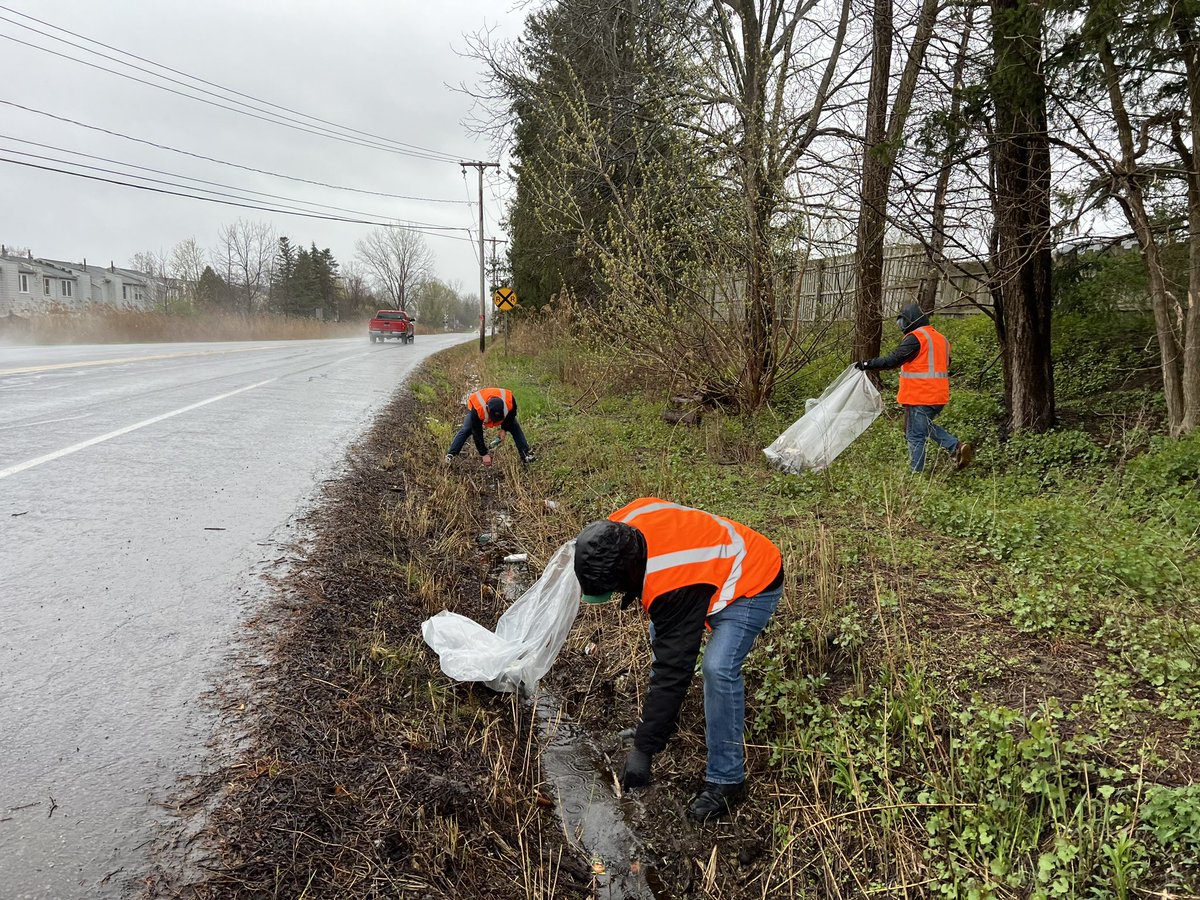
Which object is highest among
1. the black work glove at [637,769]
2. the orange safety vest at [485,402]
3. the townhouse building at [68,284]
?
the townhouse building at [68,284]

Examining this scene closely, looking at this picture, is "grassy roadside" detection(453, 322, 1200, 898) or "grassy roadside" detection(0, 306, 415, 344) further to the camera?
"grassy roadside" detection(0, 306, 415, 344)

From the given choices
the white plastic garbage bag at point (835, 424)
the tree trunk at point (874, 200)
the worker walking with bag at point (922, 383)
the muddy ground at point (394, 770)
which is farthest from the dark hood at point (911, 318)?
the muddy ground at point (394, 770)

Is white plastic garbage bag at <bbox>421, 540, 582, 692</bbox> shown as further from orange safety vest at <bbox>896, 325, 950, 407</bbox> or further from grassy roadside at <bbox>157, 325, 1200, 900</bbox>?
orange safety vest at <bbox>896, 325, 950, 407</bbox>

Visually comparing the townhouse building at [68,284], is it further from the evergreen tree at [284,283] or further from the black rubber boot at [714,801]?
the black rubber boot at [714,801]

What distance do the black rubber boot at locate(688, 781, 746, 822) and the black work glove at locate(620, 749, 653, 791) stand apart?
0.81ft

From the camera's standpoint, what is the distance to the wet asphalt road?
1982 mm

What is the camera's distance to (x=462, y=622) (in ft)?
11.5

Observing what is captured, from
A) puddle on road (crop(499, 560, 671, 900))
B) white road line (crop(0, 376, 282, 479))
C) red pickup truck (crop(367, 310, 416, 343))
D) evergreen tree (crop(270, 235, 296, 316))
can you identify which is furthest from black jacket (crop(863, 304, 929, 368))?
evergreen tree (crop(270, 235, 296, 316))

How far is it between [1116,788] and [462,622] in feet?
8.99

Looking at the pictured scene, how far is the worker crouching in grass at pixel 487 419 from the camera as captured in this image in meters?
7.18

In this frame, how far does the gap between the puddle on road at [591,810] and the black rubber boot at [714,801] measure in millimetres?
267

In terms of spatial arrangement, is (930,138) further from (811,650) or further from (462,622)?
(462,622)

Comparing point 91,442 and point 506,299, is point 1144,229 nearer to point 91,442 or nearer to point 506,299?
point 91,442

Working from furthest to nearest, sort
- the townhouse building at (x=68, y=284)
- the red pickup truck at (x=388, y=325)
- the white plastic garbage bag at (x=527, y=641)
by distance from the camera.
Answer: the townhouse building at (x=68, y=284), the red pickup truck at (x=388, y=325), the white plastic garbage bag at (x=527, y=641)
